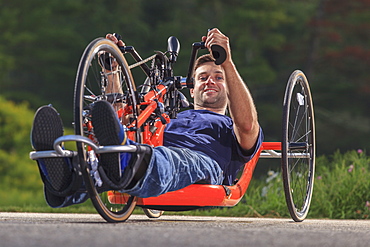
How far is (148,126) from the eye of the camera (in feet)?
14.3

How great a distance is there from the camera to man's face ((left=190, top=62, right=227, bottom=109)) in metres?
4.98

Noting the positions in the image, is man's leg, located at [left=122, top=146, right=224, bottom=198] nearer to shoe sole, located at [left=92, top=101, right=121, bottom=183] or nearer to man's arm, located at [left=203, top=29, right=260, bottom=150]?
shoe sole, located at [left=92, top=101, right=121, bottom=183]

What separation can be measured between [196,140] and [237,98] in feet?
1.25

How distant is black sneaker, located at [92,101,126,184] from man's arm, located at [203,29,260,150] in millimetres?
972

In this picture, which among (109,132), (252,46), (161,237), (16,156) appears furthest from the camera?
(252,46)

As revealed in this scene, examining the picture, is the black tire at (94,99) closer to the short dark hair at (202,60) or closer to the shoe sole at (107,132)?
the shoe sole at (107,132)

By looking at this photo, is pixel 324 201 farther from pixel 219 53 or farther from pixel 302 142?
pixel 219 53

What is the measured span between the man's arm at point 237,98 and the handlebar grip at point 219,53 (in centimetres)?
2

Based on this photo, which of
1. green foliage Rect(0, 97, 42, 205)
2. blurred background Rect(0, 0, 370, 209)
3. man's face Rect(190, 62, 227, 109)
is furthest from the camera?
blurred background Rect(0, 0, 370, 209)

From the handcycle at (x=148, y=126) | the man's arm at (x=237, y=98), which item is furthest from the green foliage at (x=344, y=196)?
the man's arm at (x=237, y=98)

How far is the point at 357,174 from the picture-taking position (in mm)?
6922

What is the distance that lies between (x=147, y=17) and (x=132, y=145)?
55.9 feet

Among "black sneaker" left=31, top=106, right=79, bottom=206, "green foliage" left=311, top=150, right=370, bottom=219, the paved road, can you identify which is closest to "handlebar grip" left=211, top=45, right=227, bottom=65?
"black sneaker" left=31, top=106, right=79, bottom=206

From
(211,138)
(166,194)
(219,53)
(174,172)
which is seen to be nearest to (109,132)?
(174,172)
